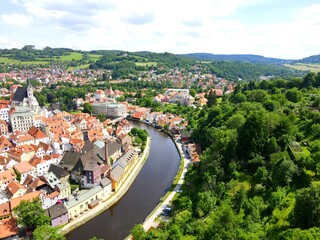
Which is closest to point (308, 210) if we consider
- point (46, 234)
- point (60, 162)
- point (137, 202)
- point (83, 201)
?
point (46, 234)

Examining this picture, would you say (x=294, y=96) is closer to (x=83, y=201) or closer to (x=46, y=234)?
(x=83, y=201)

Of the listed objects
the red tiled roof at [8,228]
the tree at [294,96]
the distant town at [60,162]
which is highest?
the tree at [294,96]

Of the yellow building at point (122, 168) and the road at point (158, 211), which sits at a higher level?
the yellow building at point (122, 168)

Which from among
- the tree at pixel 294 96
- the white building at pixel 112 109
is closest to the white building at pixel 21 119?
the white building at pixel 112 109

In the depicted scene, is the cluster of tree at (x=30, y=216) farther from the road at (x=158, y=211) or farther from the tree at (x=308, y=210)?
the tree at (x=308, y=210)

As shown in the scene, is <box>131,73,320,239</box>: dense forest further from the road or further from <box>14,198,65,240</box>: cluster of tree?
<box>14,198,65,240</box>: cluster of tree

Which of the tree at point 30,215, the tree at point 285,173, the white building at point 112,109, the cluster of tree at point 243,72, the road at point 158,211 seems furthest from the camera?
the cluster of tree at point 243,72

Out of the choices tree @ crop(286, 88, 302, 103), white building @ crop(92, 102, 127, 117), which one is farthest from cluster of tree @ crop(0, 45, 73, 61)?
tree @ crop(286, 88, 302, 103)

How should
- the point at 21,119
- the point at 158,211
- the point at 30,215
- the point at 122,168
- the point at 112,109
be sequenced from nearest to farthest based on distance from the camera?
1. the point at 30,215
2. the point at 158,211
3. the point at 122,168
4. the point at 21,119
5. the point at 112,109
